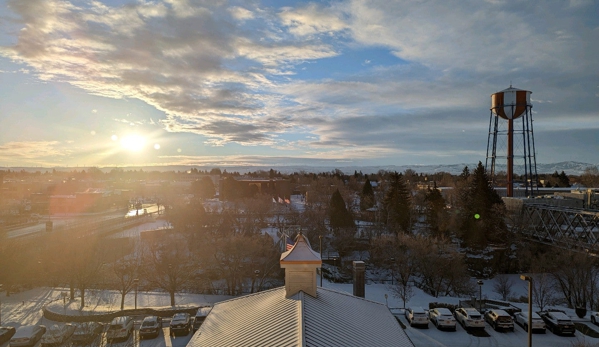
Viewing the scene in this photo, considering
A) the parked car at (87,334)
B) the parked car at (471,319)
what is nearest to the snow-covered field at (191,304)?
the parked car at (471,319)

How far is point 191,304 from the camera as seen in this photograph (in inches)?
865

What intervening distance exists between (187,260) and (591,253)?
100 ft

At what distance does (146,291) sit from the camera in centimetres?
2531

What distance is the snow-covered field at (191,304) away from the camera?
16562 millimetres

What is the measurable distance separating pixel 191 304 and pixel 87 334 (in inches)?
302

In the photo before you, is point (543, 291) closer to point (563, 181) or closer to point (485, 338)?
point (485, 338)

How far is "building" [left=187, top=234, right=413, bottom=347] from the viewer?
29.1ft

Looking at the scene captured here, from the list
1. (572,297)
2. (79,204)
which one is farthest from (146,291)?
(79,204)

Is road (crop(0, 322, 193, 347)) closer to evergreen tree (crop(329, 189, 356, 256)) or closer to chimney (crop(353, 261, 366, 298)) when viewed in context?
chimney (crop(353, 261, 366, 298))

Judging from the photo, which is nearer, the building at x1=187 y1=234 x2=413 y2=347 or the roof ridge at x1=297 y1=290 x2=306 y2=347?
the roof ridge at x1=297 y1=290 x2=306 y2=347

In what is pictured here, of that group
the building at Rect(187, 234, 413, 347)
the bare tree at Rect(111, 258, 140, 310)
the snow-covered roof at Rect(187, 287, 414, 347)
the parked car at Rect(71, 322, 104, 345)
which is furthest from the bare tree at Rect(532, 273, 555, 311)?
the bare tree at Rect(111, 258, 140, 310)

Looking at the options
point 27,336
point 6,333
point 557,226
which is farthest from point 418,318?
point 557,226

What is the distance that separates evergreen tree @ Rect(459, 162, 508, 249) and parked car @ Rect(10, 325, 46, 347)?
117ft

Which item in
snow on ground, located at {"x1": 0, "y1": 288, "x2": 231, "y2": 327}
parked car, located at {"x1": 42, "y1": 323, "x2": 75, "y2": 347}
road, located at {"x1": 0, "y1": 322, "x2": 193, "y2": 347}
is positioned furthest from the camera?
snow on ground, located at {"x1": 0, "y1": 288, "x2": 231, "y2": 327}
